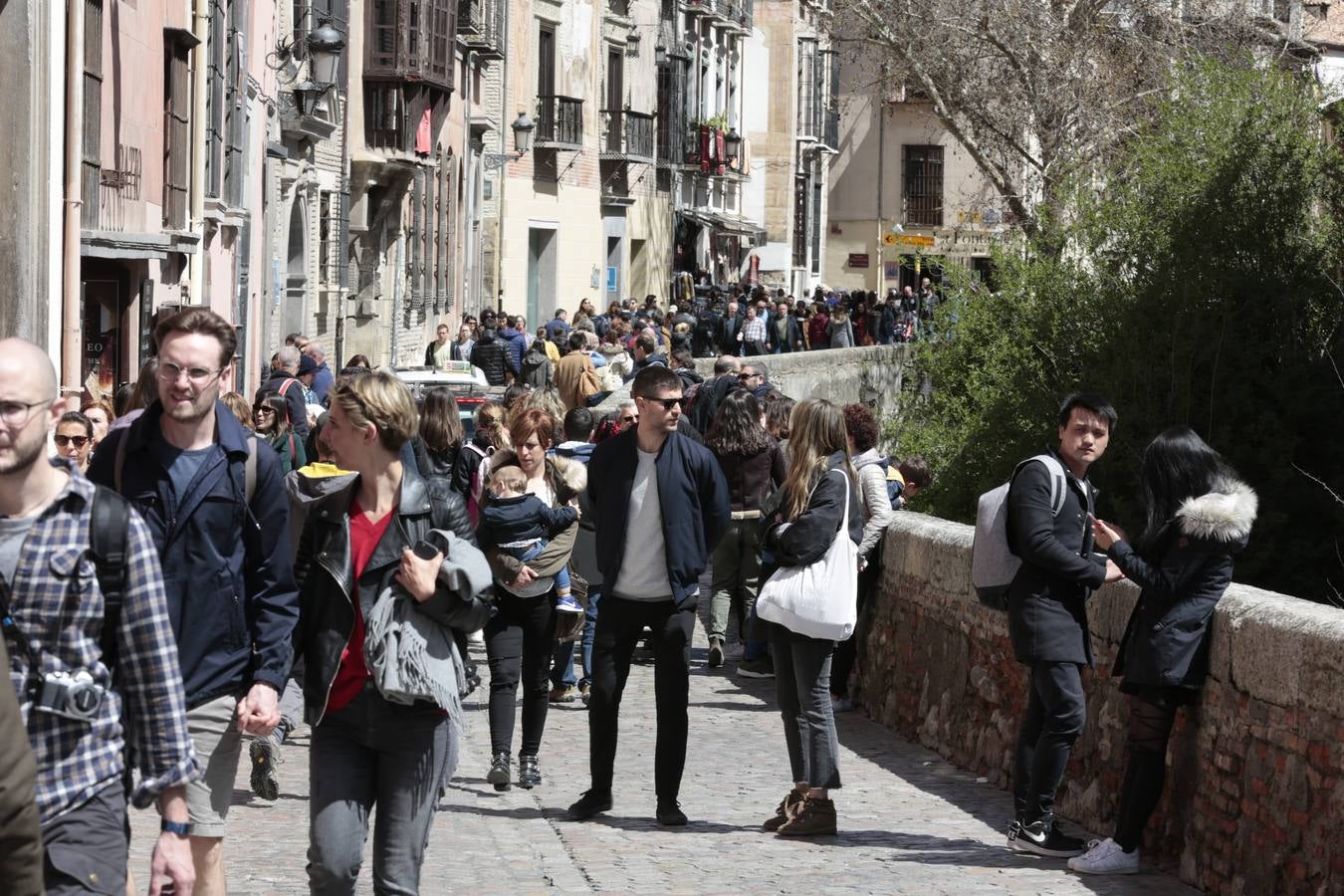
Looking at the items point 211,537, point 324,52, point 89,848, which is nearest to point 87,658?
point 89,848

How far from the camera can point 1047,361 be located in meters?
17.3

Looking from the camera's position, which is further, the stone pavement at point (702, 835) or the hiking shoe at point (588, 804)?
the hiking shoe at point (588, 804)

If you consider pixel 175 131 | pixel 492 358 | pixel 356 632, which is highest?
pixel 175 131

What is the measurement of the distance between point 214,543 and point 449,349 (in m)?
25.3

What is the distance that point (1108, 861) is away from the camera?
7.62 metres

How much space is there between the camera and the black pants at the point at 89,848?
4.00 meters

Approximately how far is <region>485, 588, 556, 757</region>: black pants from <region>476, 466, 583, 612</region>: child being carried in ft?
0.78

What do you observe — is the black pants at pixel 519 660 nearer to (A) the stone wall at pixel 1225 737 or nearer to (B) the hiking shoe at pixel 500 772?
(B) the hiking shoe at pixel 500 772

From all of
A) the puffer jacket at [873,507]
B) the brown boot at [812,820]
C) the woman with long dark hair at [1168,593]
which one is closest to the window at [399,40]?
the puffer jacket at [873,507]

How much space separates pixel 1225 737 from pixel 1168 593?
0.53 m

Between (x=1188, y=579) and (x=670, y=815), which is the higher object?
(x=1188, y=579)

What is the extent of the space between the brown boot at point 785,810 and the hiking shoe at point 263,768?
1.99 m

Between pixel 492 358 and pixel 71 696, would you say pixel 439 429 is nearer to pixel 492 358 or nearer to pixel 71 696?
pixel 71 696

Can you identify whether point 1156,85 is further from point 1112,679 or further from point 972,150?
point 1112,679
